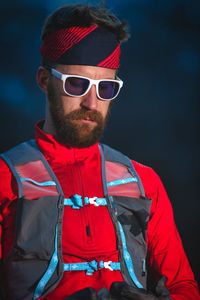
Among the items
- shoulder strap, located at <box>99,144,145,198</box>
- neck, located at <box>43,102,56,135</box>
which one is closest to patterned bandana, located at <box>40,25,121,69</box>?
neck, located at <box>43,102,56,135</box>

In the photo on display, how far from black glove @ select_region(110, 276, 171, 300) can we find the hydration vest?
117mm

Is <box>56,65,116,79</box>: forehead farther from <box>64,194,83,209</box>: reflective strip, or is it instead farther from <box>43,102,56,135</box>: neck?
<box>64,194,83,209</box>: reflective strip

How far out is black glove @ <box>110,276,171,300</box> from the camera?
1.17 m

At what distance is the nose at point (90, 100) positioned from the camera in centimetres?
146

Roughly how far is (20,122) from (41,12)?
0.74m

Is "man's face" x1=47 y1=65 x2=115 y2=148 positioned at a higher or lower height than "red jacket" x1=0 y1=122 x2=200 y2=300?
higher

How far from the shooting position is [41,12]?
229 cm

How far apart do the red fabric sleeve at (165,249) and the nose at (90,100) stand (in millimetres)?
403

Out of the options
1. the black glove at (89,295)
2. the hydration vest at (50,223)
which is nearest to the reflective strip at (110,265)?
the hydration vest at (50,223)

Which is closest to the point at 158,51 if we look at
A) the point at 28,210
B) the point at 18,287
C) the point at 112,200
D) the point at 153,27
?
the point at 153,27

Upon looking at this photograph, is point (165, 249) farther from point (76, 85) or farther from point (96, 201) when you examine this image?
point (76, 85)

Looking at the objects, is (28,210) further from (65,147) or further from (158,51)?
(158,51)

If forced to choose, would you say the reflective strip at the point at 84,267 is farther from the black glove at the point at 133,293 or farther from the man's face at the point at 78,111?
the man's face at the point at 78,111

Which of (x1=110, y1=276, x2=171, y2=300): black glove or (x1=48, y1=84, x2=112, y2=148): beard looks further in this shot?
(x1=48, y1=84, x2=112, y2=148): beard
